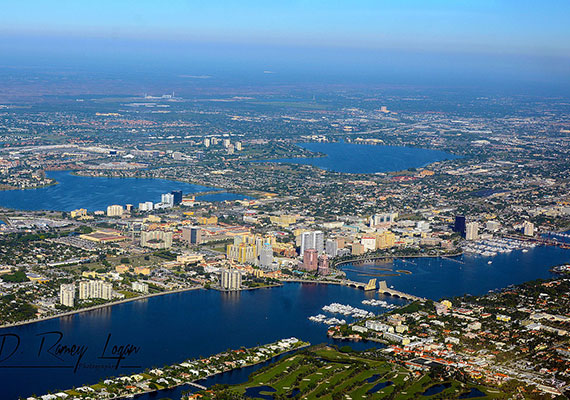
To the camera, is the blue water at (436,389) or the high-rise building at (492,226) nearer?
the blue water at (436,389)

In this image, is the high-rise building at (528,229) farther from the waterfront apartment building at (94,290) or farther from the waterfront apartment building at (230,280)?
the waterfront apartment building at (94,290)

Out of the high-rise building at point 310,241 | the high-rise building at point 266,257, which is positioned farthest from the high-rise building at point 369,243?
the high-rise building at point 266,257

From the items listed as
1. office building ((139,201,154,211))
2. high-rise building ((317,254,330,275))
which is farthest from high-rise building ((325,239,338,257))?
office building ((139,201,154,211))

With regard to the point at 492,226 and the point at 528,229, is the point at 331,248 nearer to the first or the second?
the point at 492,226

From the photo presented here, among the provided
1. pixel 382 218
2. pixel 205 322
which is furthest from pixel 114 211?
pixel 205 322

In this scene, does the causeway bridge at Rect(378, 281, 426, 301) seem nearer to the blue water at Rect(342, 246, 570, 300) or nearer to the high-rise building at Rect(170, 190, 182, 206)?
the blue water at Rect(342, 246, 570, 300)

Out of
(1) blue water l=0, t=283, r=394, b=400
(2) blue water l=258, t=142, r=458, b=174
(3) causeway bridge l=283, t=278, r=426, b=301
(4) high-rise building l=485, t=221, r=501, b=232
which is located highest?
(1) blue water l=0, t=283, r=394, b=400

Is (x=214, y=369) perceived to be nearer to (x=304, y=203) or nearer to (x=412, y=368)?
(x=412, y=368)
